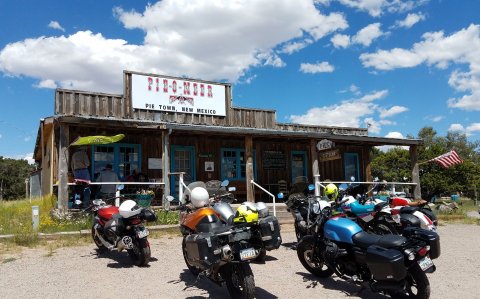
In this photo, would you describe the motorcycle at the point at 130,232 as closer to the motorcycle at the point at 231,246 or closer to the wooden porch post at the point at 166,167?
the motorcycle at the point at 231,246

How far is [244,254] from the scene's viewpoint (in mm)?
4496

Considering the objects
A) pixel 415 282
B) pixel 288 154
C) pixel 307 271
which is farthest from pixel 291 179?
pixel 415 282

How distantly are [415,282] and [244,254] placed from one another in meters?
1.84

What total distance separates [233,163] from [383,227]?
961cm

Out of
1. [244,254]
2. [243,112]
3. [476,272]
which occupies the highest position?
[243,112]

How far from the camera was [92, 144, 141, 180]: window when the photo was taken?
44.0 feet

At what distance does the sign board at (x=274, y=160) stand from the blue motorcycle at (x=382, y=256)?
11.1 meters

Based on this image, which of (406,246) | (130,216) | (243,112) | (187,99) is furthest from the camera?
(243,112)

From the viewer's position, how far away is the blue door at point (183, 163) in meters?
14.6

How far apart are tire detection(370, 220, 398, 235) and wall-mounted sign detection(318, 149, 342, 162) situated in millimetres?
7486

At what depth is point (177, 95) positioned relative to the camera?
15648 millimetres

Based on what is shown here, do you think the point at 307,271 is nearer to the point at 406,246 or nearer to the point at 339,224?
the point at 339,224

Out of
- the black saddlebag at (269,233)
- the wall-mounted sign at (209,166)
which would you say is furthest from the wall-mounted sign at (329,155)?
the black saddlebag at (269,233)

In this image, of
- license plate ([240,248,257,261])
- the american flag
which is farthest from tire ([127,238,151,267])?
the american flag
